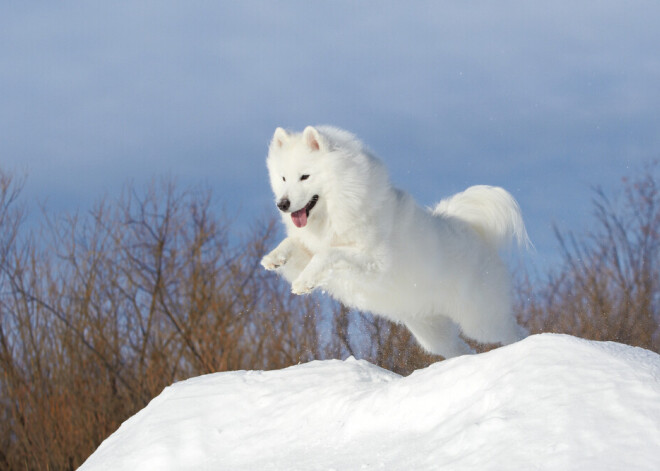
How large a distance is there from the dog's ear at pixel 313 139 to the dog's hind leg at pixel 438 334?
191cm

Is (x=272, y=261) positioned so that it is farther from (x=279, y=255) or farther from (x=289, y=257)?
(x=289, y=257)

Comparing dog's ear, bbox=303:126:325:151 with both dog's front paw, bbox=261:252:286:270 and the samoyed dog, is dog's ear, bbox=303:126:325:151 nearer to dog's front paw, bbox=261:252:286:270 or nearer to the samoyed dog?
the samoyed dog

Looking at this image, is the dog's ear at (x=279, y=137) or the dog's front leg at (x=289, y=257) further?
the dog's ear at (x=279, y=137)

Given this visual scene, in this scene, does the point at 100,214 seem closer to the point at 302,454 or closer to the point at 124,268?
the point at 124,268

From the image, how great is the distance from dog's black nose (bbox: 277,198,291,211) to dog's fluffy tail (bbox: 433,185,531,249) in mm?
1616

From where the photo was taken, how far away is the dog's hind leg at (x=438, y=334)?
621 centimetres

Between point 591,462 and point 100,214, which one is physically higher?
point 100,214

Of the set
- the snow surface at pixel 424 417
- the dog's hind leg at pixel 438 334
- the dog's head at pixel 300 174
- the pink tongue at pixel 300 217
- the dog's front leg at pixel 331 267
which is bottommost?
the snow surface at pixel 424 417

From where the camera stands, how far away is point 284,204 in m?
5.00

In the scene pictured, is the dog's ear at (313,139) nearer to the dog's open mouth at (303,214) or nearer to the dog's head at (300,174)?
the dog's head at (300,174)

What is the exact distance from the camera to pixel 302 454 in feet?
11.7

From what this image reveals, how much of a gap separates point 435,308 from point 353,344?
2974 millimetres

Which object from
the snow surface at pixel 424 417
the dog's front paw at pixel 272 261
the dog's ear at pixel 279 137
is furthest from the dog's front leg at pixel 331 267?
the dog's ear at pixel 279 137

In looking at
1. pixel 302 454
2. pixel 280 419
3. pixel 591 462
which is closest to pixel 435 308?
pixel 280 419
